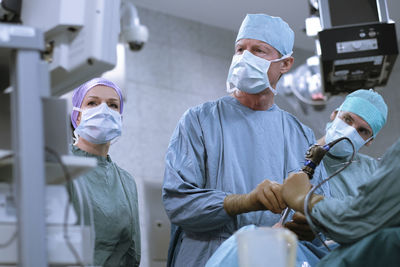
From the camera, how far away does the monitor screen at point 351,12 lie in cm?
328

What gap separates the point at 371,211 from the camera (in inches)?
55.5

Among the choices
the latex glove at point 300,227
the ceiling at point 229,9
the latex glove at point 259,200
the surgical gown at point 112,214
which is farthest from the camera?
the ceiling at point 229,9

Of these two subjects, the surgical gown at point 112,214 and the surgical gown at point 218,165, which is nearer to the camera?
the surgical gown at point 218,165

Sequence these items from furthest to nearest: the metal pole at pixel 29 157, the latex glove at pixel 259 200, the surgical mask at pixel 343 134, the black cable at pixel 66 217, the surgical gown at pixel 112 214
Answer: the surgical mask at pixel 343 134
the surgical gown at pixel 112 214
the latex glove at pixel 259 200
the black cable at pixel 66 217
the metal pole at pixel 29 157

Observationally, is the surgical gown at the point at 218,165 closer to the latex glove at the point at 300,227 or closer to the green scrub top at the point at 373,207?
the latex glove at the point at 300,227

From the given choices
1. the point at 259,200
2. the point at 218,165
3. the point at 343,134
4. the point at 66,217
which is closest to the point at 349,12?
the point at 343,134

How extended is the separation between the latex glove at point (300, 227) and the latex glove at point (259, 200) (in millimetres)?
133

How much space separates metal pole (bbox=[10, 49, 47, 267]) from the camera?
1.21 meters

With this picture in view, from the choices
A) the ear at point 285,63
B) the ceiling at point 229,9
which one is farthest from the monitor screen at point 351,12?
the ceiling at point 229,9

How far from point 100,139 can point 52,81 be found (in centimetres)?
101

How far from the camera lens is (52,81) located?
1.53 metres

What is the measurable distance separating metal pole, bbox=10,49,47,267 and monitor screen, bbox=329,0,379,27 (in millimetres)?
2308

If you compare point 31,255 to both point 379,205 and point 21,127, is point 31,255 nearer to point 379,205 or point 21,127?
point 21,127

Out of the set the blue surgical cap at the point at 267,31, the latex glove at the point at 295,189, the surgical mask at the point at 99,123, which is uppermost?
the blue surgical cap at the point at 267,31
